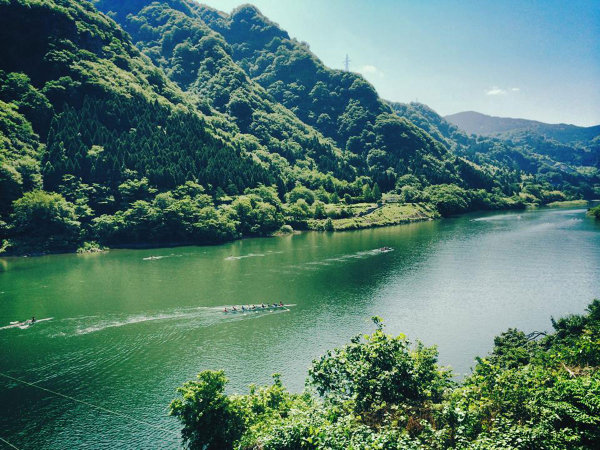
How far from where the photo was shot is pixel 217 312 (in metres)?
52.8

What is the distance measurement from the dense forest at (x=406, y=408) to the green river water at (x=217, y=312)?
9.59m

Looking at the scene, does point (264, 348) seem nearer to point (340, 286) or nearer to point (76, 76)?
point (340, 286)

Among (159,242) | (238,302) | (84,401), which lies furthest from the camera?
(159,242)

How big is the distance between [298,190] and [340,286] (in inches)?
3228

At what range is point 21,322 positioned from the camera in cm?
4953

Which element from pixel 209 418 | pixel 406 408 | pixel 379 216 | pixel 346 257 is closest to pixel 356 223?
pixel 379 216

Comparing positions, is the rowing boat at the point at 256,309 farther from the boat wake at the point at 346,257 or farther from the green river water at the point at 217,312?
the boat wake at the point at 346,257

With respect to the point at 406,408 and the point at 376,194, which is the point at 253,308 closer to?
the point at 406,408

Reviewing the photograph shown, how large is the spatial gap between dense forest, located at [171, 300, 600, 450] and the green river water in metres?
9.59

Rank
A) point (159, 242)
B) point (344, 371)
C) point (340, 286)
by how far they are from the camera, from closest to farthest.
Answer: point (344, 371), point (340, 286), point (159, 242)

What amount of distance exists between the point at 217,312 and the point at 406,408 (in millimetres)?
37283

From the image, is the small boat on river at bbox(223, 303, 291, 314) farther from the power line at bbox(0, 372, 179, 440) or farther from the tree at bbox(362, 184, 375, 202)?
the tree at bbox(362, 184, 375, 202)

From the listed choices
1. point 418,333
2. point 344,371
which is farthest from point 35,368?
point 418,333

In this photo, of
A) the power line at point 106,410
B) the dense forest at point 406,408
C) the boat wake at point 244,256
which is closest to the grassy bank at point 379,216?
the boat wake at point 244,256
